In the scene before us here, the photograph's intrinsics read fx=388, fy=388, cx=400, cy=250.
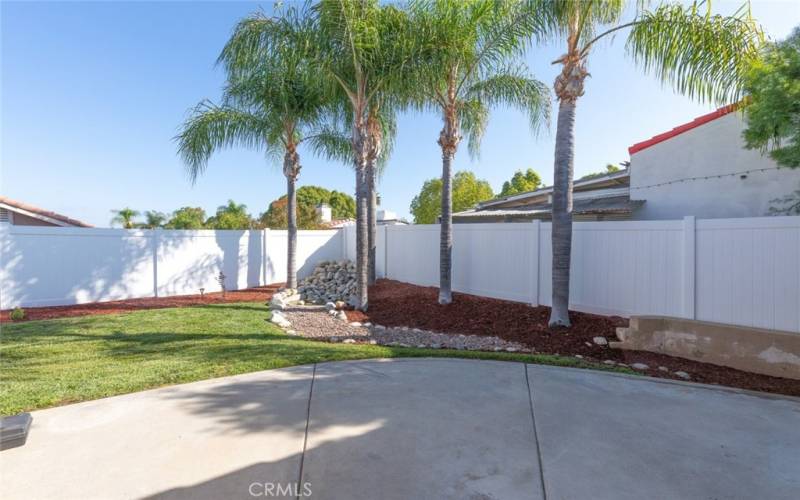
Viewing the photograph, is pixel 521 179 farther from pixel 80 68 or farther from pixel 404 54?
pixel 80 68

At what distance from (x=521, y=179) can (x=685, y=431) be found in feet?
89.4

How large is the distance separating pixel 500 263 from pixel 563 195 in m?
2.80

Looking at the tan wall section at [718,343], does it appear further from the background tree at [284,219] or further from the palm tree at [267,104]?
the background tree at [284,219]

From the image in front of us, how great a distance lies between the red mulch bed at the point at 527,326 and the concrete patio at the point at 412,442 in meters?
0.80

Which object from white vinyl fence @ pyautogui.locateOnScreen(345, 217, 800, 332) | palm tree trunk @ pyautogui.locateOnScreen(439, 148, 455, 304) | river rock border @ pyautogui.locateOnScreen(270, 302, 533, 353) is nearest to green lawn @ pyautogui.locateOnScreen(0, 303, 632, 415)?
river rock border @ pyautogui.locateOnScreen(270, 302, 533, 353)

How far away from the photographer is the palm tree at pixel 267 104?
852 cm

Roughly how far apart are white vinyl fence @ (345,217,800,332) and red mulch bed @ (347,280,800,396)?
0.51 meters

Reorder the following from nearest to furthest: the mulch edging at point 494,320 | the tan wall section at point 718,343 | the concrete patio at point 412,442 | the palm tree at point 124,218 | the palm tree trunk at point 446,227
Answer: the concrete patio at point 412,442, the tan wall section at point 718,343, the mulch edging at point 494,320, the palm tree trunk at point 446,227, the palm tree at point 124,218

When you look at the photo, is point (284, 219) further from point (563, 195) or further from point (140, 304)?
point (563, 195)

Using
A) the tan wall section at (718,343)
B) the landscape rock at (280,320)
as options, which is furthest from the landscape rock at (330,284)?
the tan wall section at (718,343)

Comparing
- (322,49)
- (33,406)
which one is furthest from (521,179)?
(33,406)

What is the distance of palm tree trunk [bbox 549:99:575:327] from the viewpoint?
6879 mm

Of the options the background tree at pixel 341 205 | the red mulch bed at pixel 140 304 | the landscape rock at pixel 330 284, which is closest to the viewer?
the red mulch bed at pixel 140 304

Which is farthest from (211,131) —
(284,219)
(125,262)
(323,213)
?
(323,213)
